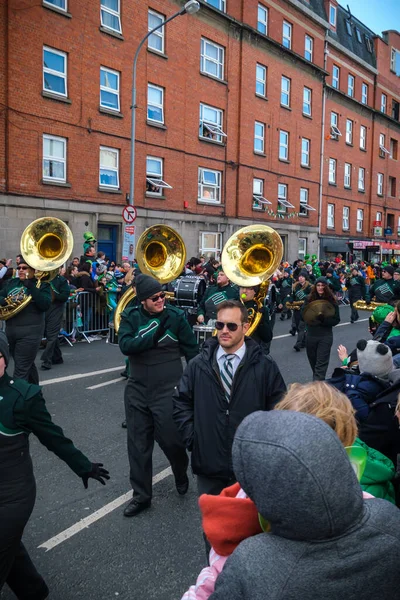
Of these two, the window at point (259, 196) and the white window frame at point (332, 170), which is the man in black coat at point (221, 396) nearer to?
the window at point (259, 196)

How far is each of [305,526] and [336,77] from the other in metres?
36.0

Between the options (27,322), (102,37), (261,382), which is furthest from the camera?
(102,37)

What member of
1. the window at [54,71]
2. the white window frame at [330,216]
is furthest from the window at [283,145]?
the window at [54,71]

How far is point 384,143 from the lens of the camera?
39.6 metres

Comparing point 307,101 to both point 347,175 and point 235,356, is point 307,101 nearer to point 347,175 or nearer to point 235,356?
point 347,175

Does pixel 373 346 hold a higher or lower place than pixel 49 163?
lower

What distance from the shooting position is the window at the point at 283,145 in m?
28.4

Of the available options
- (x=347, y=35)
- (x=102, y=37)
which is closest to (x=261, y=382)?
(x=102, y=37)

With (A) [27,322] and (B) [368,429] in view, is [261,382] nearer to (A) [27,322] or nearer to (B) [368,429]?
(B) [368,429]

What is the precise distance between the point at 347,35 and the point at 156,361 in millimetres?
36569

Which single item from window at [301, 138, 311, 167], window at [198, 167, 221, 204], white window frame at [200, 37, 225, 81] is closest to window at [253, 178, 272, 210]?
window at [198, 167, 221, 204]

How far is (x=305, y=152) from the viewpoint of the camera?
30.6 m

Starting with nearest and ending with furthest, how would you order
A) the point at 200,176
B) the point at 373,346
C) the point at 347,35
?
the point at 373,346
the point at 200,176
the point at 347,35

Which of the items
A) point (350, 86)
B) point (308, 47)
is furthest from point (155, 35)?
point (350, 86)
